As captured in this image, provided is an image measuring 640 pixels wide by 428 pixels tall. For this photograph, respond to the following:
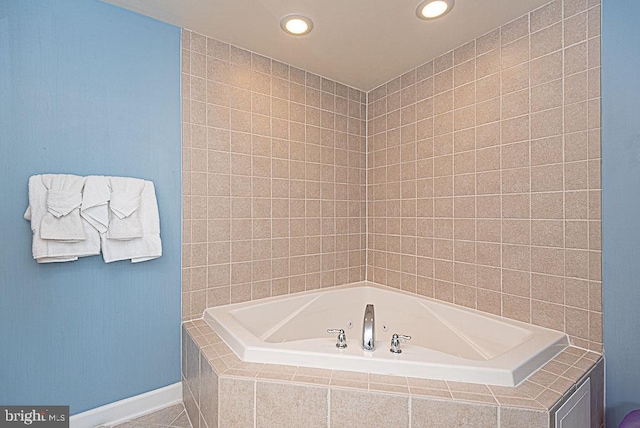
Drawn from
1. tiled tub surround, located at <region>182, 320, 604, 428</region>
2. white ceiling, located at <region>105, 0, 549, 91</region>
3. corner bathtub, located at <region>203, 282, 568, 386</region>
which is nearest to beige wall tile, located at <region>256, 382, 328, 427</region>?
tiled tub surround, located at <region>182, 320, 604, 428</region>

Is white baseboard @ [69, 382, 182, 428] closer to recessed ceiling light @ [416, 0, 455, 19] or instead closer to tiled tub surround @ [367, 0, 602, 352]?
tiled tub surround @ [367, 0, 602, 352]

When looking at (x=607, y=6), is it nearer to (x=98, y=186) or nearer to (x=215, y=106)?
(x=215, y=106)

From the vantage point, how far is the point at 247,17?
180 cm

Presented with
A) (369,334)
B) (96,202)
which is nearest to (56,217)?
(96,202)

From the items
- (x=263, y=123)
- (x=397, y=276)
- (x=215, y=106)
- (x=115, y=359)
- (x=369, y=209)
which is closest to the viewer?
(x=115, y=359)

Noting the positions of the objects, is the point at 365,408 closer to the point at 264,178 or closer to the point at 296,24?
the point at 264,178

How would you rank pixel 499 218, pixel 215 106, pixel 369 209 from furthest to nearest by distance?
pixel 369 209, pixel 215 106, pixel 499 218

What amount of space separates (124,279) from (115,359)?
419 millimetres

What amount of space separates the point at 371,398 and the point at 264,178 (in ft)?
5.02

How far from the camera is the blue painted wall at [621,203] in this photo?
1399 mm

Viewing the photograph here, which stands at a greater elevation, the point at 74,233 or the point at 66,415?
the point at 74,233

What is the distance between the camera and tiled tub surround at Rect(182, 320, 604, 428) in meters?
1.09

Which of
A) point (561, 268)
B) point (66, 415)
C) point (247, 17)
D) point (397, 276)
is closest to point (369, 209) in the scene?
point (397, 276)

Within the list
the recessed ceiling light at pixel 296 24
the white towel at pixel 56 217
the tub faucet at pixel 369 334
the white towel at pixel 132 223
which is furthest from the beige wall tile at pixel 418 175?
the tub faucet at pixel 369 334
